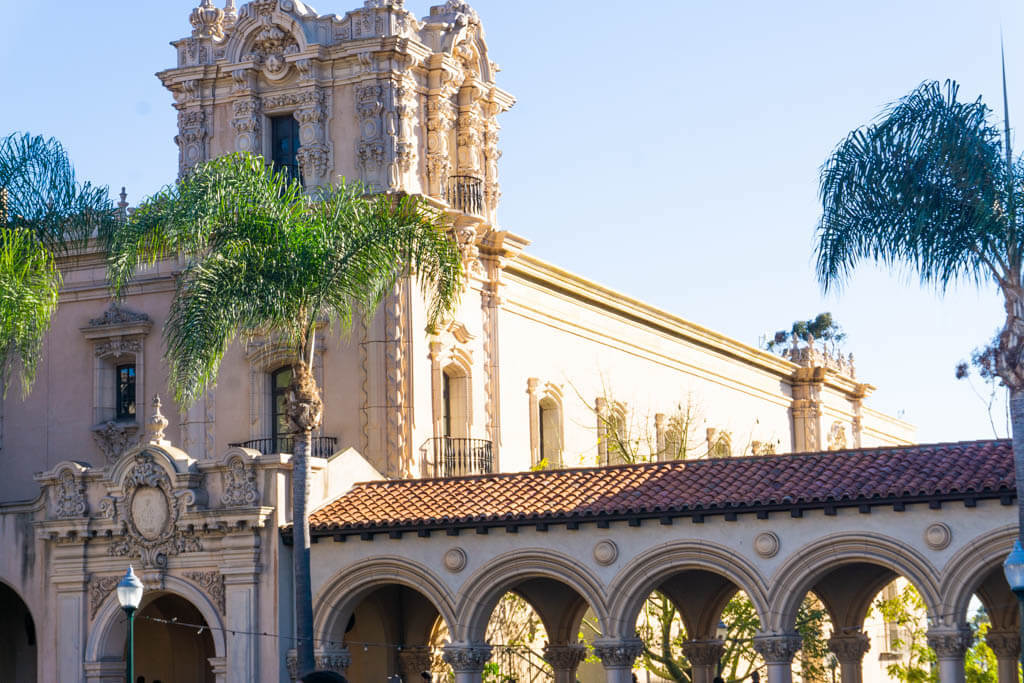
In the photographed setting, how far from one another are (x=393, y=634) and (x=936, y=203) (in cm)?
1533

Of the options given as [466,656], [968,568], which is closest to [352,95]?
[466,656]

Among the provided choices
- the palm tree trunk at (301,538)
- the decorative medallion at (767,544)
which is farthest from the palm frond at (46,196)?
the decorative medallion at (767,544)

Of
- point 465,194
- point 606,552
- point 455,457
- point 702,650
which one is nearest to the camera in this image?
point 606,552

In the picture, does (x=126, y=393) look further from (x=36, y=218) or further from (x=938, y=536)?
(x=938, y=536)

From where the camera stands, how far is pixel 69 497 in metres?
33.9

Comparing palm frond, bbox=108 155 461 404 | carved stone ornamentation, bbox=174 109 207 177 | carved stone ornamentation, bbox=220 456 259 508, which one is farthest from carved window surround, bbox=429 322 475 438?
carved stone ornamentation, bbox=174 109 207 177

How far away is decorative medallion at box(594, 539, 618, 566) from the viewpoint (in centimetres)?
3003

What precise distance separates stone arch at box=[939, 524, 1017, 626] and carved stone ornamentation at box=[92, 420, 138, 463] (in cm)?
1953

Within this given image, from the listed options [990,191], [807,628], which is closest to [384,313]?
[807,628]

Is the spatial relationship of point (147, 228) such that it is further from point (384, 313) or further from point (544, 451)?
point (544, 451)

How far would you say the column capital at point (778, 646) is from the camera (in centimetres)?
2898

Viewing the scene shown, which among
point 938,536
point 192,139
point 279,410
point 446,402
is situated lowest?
point 938,536

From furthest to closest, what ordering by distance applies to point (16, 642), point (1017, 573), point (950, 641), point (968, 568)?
point (16, 642) → point (950, 641) → point (968, 568) → point (1017, 573)

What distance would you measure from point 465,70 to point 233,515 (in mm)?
12808
